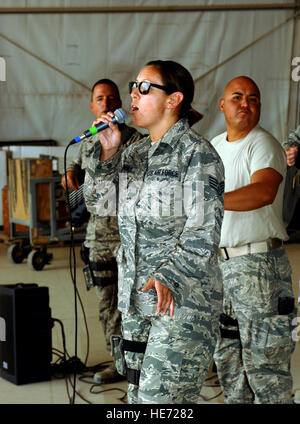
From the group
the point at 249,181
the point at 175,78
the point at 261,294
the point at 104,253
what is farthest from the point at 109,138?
the point at 104,253

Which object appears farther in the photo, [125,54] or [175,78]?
[125,54]

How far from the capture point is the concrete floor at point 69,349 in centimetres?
362

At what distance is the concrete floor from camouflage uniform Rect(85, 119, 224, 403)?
139cm

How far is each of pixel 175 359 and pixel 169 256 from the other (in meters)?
0.33

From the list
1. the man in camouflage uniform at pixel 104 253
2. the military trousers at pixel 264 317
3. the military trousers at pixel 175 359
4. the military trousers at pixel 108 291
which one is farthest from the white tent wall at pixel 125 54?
the military trousers at pixel 175 359

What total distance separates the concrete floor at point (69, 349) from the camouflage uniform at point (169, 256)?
1393 millimetres

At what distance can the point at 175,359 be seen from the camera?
2.11 meters

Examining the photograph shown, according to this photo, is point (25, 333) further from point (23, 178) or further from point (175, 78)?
point (23, 178)

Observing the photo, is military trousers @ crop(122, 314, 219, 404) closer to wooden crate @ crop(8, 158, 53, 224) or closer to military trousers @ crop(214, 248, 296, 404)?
military trousers @ crop(214, 248, 296, 404)

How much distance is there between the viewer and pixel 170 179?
217 cm

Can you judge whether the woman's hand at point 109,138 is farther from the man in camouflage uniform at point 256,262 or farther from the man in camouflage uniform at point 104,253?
the man in camouflage uniform at point 104,253

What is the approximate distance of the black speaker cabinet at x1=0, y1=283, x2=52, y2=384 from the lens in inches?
149

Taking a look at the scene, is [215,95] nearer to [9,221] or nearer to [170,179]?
[9,221]
